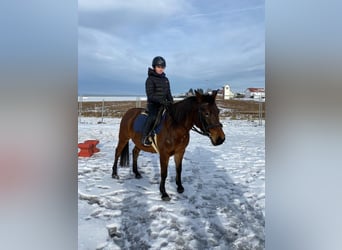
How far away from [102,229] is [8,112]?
62.3 inches

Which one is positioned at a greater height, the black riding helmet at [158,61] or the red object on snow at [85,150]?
the black riding helmet at [158,61]

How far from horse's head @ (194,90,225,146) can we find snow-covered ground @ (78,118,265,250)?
0.37 m

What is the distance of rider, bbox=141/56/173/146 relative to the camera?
2318 mm

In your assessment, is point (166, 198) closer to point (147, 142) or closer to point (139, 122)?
point (147, 142)

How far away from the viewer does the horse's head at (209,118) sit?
6.45ft

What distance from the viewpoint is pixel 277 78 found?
40 cm

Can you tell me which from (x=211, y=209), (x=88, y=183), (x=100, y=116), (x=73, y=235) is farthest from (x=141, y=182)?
(x=100, y=116)

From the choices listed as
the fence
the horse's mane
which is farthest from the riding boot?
the fence

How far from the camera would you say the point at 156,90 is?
2.37 metres

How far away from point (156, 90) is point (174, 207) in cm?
114

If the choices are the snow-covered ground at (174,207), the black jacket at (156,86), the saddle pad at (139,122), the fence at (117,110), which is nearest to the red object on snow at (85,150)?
the snow-covered ground at (174,207)

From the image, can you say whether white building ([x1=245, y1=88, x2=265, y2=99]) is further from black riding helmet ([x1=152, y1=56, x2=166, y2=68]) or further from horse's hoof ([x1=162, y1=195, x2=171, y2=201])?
horse's hoof ([x1=162, y1=195, x2=171, y2=201])

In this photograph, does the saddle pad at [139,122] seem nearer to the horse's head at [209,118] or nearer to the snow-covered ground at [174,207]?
the snow-covered ground at [174,207]

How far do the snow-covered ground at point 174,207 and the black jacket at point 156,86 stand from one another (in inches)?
38.1
